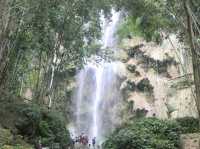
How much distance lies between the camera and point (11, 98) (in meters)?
17.5

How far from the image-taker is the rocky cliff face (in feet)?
89.7

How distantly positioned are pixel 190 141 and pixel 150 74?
14840mm

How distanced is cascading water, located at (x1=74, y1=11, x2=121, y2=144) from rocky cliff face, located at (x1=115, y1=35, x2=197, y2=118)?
50.2 inches

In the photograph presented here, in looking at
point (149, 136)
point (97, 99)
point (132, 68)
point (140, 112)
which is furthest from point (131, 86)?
point (149, 136)

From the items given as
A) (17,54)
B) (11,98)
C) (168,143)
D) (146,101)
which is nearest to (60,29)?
(17,54)

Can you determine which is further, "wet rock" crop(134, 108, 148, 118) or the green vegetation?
"wet rock" crop(134, 108, 148, 118)

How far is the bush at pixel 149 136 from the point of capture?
576 inches

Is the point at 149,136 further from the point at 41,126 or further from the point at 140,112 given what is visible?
the point at 140,112

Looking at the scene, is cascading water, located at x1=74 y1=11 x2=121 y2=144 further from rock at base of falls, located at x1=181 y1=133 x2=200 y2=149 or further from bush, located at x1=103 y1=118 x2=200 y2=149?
rock at base of falls, located at x1=181 y1=133 x2=200 y2=149

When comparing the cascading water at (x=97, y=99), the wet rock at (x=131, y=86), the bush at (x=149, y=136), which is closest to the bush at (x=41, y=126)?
the bush at (x=149, y=136)

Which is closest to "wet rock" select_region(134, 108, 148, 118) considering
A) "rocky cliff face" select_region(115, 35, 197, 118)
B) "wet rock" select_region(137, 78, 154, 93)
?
"rocky cliff face" select_region(115, 35, 197, 118)

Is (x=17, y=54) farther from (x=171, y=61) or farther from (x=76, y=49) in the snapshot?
(x=171, y=61)

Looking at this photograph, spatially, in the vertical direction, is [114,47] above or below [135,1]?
above

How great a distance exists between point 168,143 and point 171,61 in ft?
49.0
